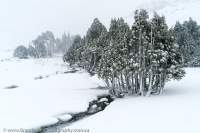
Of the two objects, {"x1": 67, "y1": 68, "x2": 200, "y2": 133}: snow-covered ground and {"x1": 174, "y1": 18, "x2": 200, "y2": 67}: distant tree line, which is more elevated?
{"x1": 174, "y1": 18, "x2": 200, "y2": 67}: distant tree line

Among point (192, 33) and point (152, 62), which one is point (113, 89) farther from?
point (192, 33)

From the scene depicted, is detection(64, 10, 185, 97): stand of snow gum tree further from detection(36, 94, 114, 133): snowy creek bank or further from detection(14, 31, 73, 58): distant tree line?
detection(14, 31, 73, 58): distant tree line

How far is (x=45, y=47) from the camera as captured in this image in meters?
156

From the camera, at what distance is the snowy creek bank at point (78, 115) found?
86.1 feet

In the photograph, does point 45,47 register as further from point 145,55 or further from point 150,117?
point 150,117

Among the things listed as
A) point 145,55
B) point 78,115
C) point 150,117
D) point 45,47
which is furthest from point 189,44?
point 45,47

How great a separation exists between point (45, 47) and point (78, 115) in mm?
129921

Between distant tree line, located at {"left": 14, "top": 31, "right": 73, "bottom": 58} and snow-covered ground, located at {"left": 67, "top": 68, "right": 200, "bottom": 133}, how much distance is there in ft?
362

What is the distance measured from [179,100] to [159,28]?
32.7 feet

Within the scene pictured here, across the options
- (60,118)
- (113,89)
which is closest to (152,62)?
(113,89)

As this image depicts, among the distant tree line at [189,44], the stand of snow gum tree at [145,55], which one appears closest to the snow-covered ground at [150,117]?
the stand of snow gum tree at [145,55]

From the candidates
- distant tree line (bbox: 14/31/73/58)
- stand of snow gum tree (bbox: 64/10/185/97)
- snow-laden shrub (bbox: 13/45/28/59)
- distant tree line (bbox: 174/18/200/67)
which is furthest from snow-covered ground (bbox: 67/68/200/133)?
snow-laden shrub (bbox: 13/45/28/59)

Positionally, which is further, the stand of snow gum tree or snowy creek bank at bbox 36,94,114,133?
the stand of snow gum tree

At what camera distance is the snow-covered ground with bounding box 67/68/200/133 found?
22.6m
